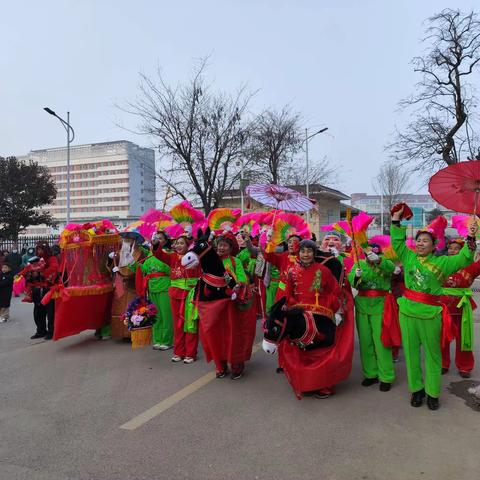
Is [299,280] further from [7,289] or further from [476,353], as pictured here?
[7,289]

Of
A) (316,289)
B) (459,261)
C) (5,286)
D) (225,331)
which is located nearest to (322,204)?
(5,286)

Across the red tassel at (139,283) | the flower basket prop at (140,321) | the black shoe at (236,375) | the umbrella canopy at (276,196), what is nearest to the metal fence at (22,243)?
the red tassel at (139,283)

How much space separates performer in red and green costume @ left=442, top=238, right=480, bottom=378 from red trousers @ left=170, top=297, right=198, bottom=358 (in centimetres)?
288

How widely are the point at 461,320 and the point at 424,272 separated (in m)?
1.55

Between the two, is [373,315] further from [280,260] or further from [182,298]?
[182,298]

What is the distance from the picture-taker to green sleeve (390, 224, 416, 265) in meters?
3.96

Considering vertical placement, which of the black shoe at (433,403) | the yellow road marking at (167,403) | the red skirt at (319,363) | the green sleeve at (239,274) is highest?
the green sleeve at (239,274)

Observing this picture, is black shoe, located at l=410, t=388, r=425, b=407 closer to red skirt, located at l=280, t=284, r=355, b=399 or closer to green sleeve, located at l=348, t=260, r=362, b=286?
red skirt, located at l=280, t=284, r=355, b=399

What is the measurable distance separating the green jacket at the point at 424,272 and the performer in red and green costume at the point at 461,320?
1.15 m

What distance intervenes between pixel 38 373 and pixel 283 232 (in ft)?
11.7

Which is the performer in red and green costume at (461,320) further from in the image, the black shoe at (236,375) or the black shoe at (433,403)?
the black shoe at (236,375)

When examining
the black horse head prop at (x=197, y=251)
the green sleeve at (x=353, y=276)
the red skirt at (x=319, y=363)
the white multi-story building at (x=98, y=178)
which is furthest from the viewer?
the white multi-story building at (x=98, y=178)

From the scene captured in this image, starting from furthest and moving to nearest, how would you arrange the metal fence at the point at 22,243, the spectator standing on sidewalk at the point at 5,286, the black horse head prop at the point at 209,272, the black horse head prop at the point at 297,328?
1. the metal fence at the point at 22,243
2. the spectator standing on sidewalk at the point at 5,286
3. the black horse head prop at the point at 209,272
4. the black horse head prop at the point at 297,328

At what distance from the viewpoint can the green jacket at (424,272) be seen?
3783mm
